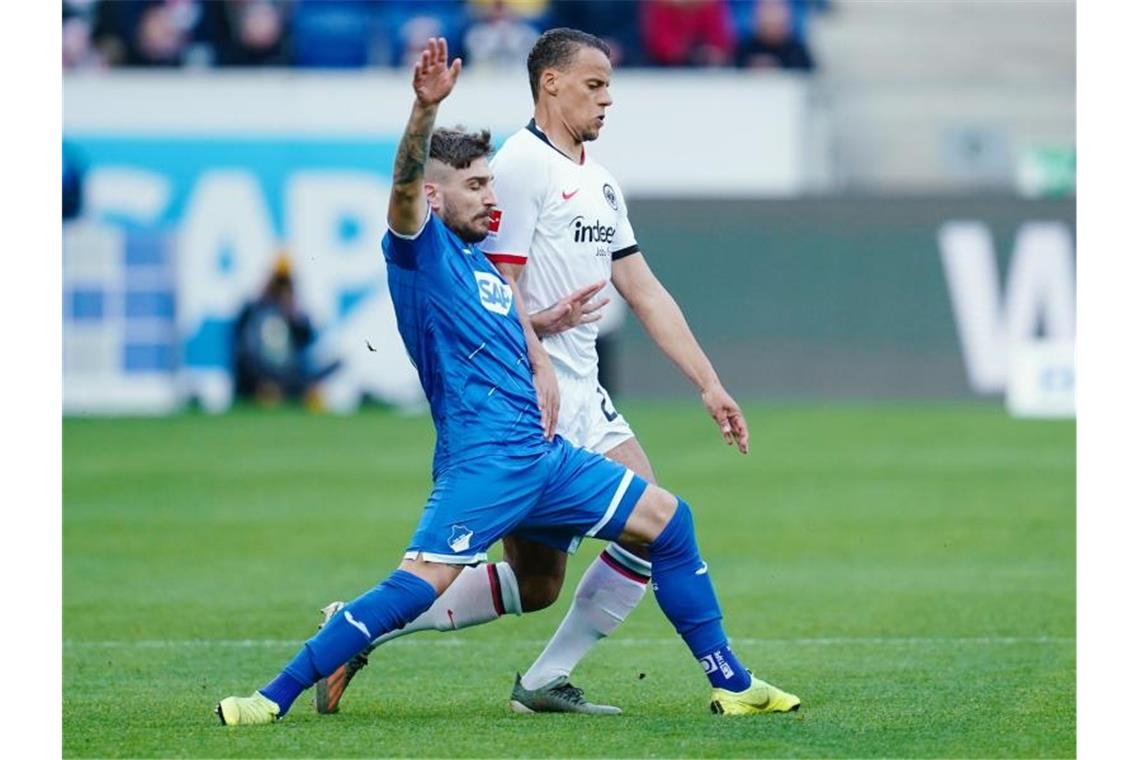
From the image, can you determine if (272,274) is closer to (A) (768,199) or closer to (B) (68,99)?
(B) (68,99)

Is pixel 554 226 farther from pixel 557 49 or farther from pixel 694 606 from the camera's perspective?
pixel 694 606

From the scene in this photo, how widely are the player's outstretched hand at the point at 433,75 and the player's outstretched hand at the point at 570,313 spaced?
3.58 feet

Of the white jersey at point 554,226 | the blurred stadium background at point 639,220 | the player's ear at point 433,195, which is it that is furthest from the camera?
the blurred stadium background at point 639,220

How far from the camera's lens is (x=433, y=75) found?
584 cm

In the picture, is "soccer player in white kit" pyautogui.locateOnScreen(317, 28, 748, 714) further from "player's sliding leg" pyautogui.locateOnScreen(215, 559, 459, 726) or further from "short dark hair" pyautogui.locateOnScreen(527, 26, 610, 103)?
"player's sliding leg" pyautogui.locateOnScreen(215, 559, 459, 726)

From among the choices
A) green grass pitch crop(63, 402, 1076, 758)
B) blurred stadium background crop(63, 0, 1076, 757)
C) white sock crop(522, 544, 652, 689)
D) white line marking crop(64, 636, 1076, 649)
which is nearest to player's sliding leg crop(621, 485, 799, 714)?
green grass pitch crop(63, 402, 1076, 758)

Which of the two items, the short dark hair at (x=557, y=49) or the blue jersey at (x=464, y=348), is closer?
the blue jersey at (x=464, y=348)

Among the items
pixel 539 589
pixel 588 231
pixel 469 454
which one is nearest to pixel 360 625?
pixel 469 454

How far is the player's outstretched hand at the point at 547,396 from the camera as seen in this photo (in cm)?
653

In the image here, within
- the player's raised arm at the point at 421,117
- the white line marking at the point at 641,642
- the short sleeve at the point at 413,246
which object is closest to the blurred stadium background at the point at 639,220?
the white line marking at the point at 641,642

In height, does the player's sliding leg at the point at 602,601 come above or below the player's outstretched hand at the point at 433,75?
below

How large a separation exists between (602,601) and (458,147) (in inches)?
67.4

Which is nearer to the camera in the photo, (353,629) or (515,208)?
(353,629)

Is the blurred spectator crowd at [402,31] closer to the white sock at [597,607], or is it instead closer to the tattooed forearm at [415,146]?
the white sock at [597,607]
